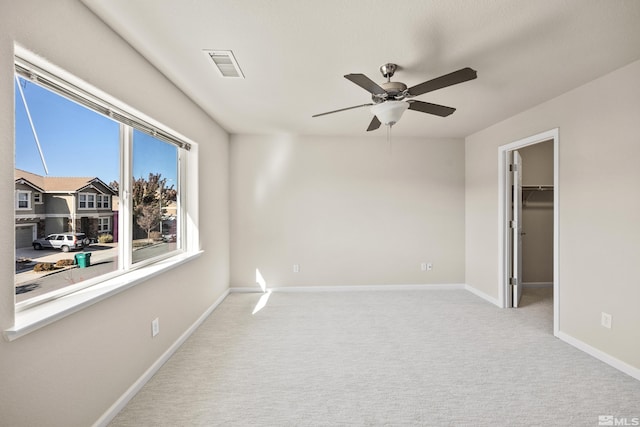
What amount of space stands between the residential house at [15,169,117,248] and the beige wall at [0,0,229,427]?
224 millimetres

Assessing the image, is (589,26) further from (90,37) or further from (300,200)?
(300,200)

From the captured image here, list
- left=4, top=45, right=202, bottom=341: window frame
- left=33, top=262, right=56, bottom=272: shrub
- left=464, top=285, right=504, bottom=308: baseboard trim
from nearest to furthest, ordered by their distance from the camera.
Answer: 1. left=4, top=45, right=202, bottom=341: window frame
2. left=33, top=262, right=56, bottom=272: shrub
3. left=464, top=285, right=504, bottom=308: baseboard trim

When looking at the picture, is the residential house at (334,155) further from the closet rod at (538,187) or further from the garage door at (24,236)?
the closet rod at (538,187)

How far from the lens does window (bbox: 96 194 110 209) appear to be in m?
1.81

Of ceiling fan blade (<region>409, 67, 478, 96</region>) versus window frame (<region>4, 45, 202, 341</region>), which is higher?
ceiling fan blade (<region>409, 67, 478, 96</region>)

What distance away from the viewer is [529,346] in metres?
2.52

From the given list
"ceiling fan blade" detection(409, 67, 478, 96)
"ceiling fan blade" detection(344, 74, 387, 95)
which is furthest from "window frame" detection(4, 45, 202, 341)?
"ceiling fan blade" detection(409, 67, 478, 96)

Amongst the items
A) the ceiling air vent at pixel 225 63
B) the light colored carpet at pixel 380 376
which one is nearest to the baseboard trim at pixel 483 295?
the light colored carpet at pixel 380 376

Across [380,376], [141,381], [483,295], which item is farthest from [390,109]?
[483,295]

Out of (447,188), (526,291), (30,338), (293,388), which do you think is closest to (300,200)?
(447,188)

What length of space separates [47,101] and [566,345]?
14.5 ft

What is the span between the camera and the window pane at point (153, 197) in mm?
2189

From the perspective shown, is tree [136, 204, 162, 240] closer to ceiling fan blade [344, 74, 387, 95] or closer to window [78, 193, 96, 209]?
window [78, 193, 96, 209]

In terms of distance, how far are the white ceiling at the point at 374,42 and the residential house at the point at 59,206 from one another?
103cm
